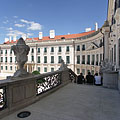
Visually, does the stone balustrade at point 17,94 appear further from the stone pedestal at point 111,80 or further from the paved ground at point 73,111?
the stone pedestal at point 111,80

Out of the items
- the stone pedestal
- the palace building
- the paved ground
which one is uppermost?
the palace building

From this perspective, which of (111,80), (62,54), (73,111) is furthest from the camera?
(62,54)

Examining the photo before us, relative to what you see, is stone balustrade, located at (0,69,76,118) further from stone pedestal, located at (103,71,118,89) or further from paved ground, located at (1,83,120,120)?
stone pedestal, located at (103,71,118,89)

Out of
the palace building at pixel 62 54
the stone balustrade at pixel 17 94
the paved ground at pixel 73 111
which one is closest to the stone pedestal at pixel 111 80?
the paved ground at pixel 73 111

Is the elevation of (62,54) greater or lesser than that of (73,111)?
greater

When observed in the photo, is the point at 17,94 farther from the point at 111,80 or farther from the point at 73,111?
the point at 111,80

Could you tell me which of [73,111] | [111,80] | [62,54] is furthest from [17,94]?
[62,54]

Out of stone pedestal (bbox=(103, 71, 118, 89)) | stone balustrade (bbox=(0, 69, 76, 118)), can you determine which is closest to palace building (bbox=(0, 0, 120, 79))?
stone pedestal (bbox=(103, 71, 118, 89))

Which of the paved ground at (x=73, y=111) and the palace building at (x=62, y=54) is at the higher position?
the palace building at (x=62, y=54)

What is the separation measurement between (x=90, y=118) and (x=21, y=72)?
2.89 metres

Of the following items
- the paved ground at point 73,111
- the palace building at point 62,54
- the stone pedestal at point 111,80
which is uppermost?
the palace building at point 62,54

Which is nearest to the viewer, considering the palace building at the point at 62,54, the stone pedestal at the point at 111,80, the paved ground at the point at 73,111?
the paved ground at the point at 73,111

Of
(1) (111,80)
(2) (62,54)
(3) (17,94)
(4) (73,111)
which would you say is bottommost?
(4) (73,111)

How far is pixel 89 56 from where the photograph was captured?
29.0 m
